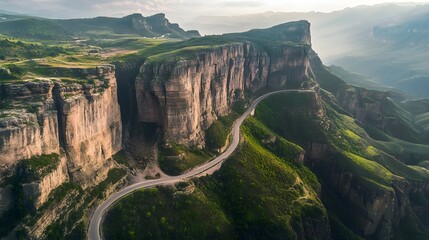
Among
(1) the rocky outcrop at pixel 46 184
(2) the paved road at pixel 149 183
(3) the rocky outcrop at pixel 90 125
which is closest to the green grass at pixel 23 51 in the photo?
(3) the rocky outcrop at pixel 90 125

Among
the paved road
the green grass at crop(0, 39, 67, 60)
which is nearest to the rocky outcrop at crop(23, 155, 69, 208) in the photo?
the paved road

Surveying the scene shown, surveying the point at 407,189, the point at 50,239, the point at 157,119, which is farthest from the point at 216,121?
the point at 407,189

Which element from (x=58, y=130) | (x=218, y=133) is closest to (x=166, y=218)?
(x=58, y=130)

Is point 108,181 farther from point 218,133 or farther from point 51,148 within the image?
point 218,133

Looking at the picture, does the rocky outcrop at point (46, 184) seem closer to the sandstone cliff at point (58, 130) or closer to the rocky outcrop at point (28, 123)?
the sandstone cliff at point (58, 130)

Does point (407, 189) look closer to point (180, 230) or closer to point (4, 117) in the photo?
point (180, 230)

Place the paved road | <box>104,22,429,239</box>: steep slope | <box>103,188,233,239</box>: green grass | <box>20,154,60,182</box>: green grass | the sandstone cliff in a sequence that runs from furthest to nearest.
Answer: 1. <box>104,22,429,239</box>: steep slope
2. <box>103,188,233,239</box>: green grass
3. the paved road
4. <box>20,154,60,182</box>: green grass
5. the sandstone cliff

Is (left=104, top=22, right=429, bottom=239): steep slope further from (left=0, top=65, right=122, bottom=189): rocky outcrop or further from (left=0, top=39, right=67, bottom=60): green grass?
(left=0, top=39, right=67, bottom=60): green grass

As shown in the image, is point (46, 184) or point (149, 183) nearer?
point (46, 184)
